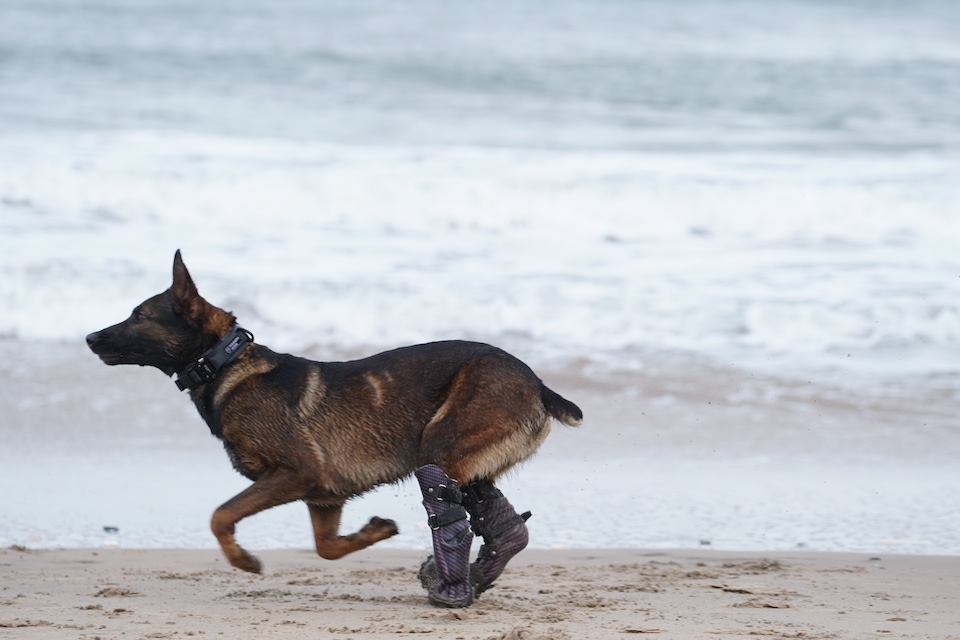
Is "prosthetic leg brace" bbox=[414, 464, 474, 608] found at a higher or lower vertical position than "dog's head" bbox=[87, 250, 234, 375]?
lower

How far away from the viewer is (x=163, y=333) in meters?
4.62

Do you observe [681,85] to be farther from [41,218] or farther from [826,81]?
[41,218]

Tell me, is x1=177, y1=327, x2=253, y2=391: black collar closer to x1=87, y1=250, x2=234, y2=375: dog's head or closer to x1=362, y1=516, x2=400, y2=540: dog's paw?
x1=87, y1=250, x2=234, y2=375: dog's head

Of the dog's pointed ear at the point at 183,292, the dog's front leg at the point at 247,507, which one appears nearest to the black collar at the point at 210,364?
the dog's pointed ear at the point at 183,292

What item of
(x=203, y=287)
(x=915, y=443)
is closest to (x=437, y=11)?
(x=203, y=287)

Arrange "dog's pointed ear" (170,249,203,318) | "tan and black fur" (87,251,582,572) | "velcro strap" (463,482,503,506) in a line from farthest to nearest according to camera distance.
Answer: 1. "velcro strap" (463,482,503,506)
2. "dog's pointed ear" (170,249,203,318)
3. "tan and black fur" (87,251,582,572)

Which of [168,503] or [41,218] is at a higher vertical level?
[41,218]

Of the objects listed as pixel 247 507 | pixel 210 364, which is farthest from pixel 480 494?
pixel 210 364

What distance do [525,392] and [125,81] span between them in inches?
760

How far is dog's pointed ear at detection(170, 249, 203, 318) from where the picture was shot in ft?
15.0

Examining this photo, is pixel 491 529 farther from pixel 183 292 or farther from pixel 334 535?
pixel 183 292

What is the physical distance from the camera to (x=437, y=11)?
29.3 m

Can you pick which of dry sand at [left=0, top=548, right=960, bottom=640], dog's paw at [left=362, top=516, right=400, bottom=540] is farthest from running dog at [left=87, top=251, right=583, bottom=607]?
dry sand at [left=0, top=548, right=960, bottom=640]

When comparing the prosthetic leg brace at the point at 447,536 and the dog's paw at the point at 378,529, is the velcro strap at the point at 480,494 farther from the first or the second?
the dog's paw at the point at 378,529
